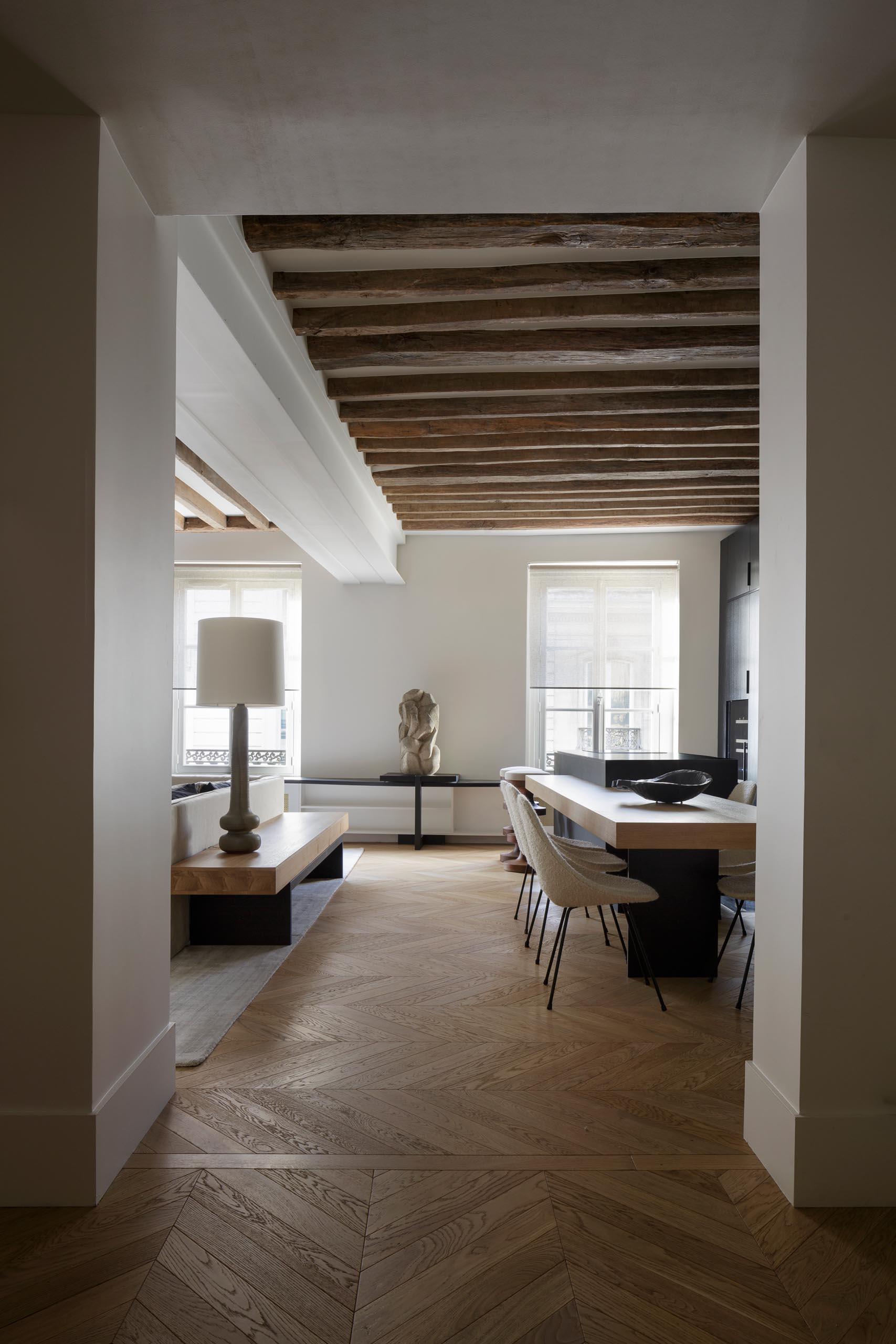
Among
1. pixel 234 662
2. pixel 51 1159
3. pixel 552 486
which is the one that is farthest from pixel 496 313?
pixel 51 1159

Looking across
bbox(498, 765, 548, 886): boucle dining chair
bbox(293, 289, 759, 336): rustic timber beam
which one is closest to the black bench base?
bbox(498, 765, 548, 886): boucle dining chair

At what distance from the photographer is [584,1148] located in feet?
7.44

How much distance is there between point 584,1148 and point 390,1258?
68 centimetres

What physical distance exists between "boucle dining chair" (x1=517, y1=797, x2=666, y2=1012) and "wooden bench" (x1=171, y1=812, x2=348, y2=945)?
1.26m

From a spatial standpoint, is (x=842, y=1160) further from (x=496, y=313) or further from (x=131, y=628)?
(x=496, y=313)

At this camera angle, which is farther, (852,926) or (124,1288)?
(852,926)

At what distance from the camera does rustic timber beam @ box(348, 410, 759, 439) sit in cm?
518

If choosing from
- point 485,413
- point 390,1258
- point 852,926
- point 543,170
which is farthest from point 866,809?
point 485,413

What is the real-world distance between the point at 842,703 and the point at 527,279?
2.42m

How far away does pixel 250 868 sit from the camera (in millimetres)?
3967

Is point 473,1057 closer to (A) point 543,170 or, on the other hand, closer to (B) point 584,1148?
(B) point 584,1148

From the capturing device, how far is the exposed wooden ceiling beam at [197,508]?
24.7ft

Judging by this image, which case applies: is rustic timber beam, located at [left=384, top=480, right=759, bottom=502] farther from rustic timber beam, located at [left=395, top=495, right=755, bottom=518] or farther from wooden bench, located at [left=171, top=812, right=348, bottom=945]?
wooden bench, located at [left=171, top=812, right=348, bottom=945]

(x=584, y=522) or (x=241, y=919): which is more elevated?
(x=584, y=522)
